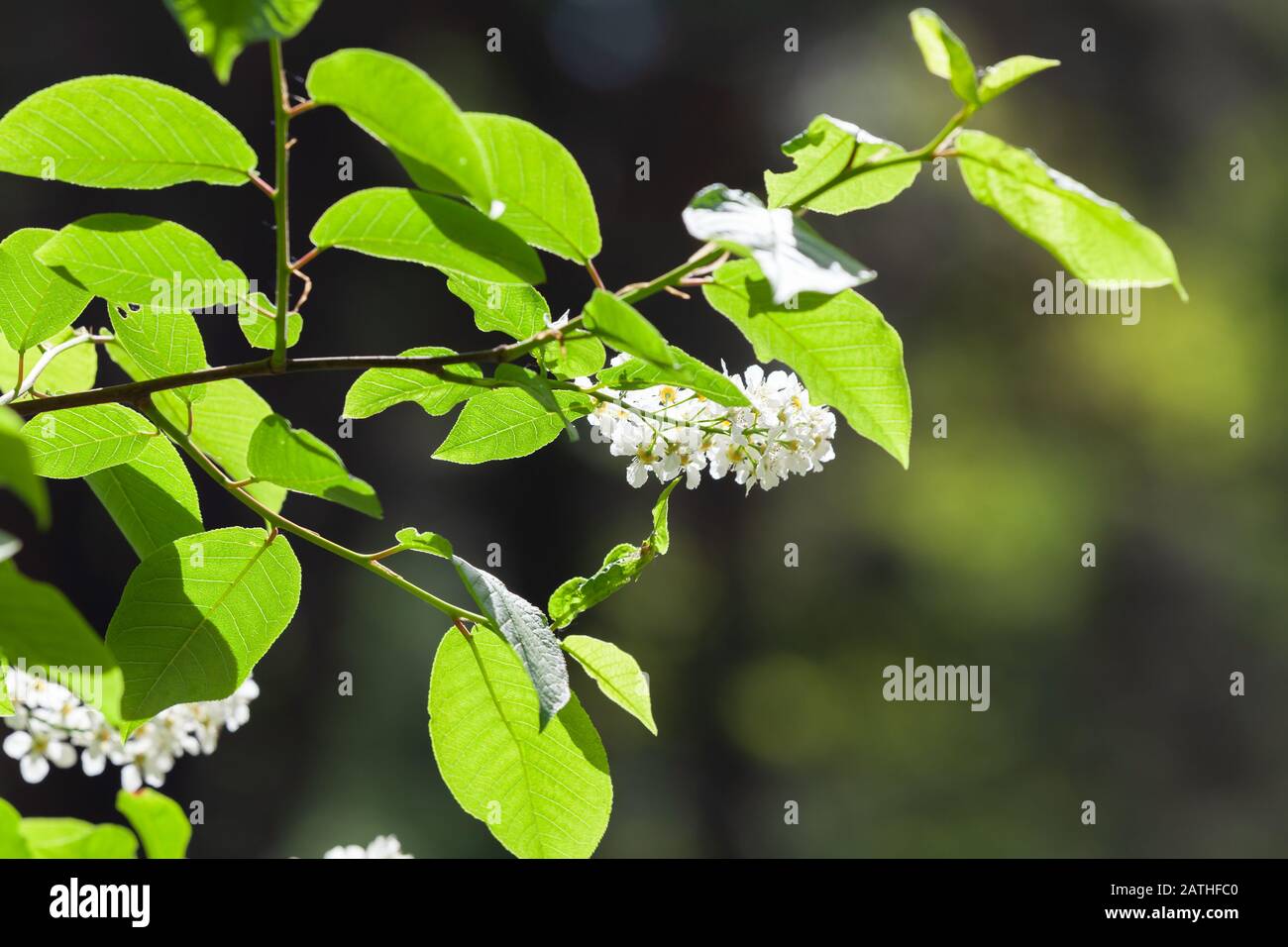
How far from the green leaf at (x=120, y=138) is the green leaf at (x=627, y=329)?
0.46 ft

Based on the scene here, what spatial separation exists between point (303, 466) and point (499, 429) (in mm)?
160

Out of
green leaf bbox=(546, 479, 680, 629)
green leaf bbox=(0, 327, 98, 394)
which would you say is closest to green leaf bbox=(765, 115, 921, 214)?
green leaf bbox=(546, 479, 680, 629)

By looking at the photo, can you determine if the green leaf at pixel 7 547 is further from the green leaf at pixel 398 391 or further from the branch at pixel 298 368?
the green leaf at pixel 398 391

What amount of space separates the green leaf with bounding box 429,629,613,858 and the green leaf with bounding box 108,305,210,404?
169 mm

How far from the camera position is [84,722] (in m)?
0.78

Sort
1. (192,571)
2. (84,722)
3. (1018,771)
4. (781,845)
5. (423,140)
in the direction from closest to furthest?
(423,140) → (192,571) → (84,722) → (781,845) → (1018,771)

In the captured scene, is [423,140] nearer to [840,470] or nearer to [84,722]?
[84,722]

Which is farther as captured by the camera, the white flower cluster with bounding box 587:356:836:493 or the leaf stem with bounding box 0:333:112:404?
the white flower cluster with bounding box 587:356:836:493

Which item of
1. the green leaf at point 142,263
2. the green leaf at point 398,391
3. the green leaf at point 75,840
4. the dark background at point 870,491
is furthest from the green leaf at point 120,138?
the dark background at point 870,491

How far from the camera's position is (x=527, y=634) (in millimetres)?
487

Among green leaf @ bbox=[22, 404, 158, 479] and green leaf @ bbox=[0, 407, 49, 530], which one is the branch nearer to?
green leaf @ bbox=[22, 404, 158, 479]

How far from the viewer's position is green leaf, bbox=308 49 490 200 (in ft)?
1.26
